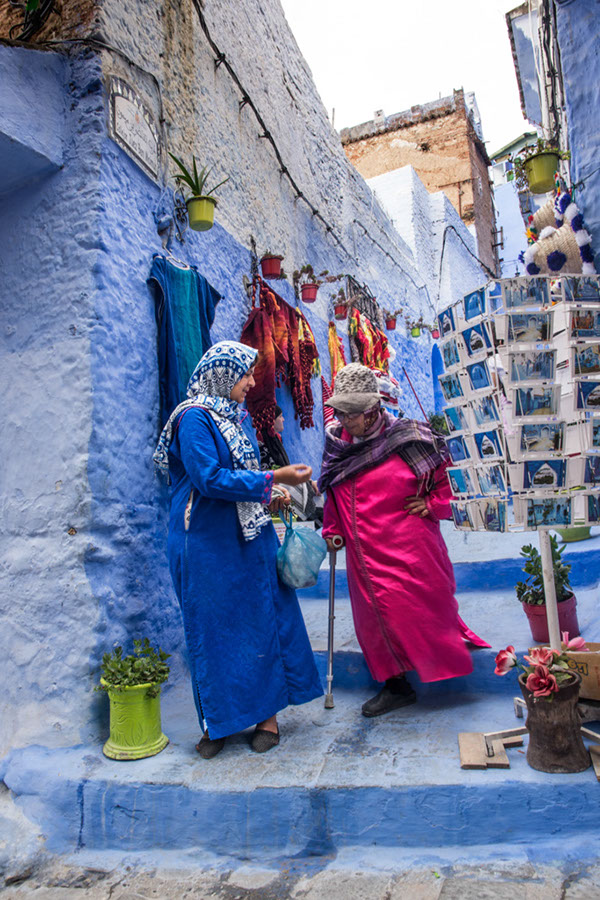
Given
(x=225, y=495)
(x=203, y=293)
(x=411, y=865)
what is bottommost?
(x=411, y=865)

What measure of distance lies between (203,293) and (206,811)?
9.59 feet

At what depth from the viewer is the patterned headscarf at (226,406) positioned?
286 centimetres

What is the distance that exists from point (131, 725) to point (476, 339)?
2.17 m

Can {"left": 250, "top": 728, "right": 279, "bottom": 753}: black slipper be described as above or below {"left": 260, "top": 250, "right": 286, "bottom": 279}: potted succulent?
below

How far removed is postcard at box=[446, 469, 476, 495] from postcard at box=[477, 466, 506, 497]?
48 mm

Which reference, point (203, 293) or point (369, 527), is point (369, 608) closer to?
point (369, 527)

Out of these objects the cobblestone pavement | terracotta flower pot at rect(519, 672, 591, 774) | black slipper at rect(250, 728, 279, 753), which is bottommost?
the cobblestone pavement

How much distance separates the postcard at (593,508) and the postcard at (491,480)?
315 millimetres

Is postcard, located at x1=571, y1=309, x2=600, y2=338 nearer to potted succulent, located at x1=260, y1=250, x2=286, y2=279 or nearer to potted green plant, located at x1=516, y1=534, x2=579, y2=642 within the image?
potted green plant, located at x1=516, y1=534, x2=579, y2=642

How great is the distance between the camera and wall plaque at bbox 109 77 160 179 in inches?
139

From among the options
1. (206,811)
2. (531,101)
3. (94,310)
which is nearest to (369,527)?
(206,811)

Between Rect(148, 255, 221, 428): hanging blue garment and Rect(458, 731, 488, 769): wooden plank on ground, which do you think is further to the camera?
Rect(148, 255, 221, 428): hanging blue garment

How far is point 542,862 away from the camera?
2.10 metres

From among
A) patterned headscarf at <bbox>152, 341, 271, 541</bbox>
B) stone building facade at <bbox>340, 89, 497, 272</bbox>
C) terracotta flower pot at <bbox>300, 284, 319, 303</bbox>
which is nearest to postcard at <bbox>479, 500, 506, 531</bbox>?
patterned headscarf at <bbox>152, 341, 271, 541</bbox>
